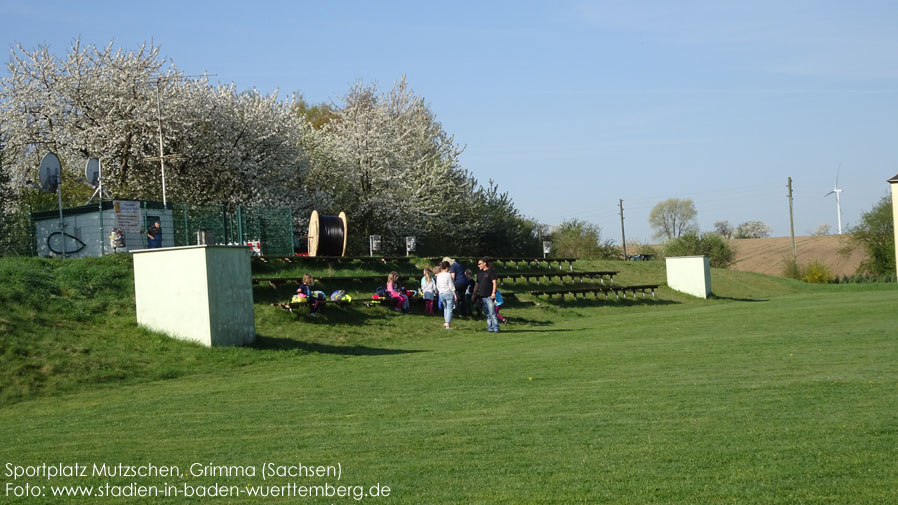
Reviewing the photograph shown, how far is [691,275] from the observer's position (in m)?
39.4

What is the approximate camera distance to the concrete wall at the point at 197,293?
55.4ft

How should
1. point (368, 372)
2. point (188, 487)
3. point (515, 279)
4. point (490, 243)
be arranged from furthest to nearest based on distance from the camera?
1. point (490, 243)
2. point (515, 279)
3. point (368, 372)
4. point (188, 487)

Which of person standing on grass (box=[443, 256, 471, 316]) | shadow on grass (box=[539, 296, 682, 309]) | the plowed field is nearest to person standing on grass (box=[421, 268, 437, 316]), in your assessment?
person standing on grass (box=[443, 256, 471, 316])

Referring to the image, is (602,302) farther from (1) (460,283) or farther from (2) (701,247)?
(2) (701,247)

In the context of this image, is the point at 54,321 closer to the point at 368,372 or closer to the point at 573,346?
the point at 368,372

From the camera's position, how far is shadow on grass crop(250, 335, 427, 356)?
17656mm

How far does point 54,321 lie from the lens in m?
16.5

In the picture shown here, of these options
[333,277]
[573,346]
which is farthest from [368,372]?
[333,277]

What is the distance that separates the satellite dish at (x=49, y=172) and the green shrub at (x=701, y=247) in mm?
48950

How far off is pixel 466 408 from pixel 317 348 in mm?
9835

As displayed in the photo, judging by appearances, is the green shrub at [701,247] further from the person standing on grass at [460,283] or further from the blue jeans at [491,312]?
the blue jeans at [491,312]

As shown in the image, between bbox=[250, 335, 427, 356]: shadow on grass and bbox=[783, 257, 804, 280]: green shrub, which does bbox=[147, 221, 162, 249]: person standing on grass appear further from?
bbox=[783, 257, 804, 280]: green shrub

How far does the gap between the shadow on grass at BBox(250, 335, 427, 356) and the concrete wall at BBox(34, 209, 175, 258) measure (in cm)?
953

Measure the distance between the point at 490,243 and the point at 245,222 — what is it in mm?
23634
